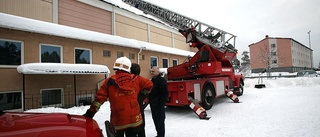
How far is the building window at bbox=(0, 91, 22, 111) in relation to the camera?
8.07 m

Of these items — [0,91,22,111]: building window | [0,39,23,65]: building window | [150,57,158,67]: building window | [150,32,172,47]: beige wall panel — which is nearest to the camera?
[0,91,22,111]: building window

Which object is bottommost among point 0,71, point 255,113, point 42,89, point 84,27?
point 255,113

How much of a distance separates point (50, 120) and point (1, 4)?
1010 centimetres

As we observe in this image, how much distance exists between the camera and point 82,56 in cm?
1116

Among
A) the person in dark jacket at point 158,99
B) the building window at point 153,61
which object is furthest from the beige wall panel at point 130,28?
the person in dark jacket at point 158,99

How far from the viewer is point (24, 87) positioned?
8.21 meters

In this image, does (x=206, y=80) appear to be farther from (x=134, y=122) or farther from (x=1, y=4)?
(x=1, y=4)

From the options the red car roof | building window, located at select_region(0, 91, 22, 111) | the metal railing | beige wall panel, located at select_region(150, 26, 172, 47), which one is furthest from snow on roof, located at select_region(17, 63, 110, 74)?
beige wall panel, located at select_region(150, 26, 172, 47)

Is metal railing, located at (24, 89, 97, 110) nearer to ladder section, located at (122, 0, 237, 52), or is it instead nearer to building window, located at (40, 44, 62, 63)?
building window, located at (40, 44, 62, 63)

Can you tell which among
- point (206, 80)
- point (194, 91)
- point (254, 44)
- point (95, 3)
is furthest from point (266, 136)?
point (254, 44)

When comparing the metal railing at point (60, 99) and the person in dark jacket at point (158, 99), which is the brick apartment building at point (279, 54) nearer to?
the metal railing at point (60, 99)

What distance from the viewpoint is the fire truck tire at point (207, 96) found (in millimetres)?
7508

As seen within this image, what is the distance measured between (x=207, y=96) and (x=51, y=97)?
8.18m

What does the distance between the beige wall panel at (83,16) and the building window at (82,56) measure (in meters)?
1.92
